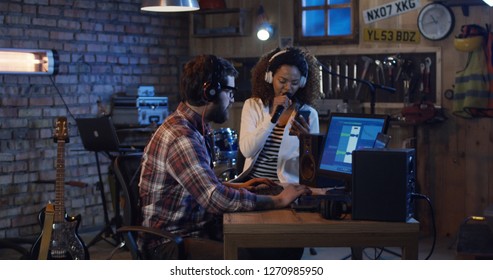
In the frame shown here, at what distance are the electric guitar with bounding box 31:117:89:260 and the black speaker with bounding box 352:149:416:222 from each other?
6.62 feet

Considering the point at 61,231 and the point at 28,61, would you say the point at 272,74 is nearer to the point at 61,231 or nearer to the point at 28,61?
the point at 61,231

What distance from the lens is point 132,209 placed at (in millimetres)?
3219

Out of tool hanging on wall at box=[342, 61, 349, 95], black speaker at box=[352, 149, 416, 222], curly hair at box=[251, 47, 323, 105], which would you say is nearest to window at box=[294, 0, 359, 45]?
tool hanging on wall at box=[342, 61, 349, 95]

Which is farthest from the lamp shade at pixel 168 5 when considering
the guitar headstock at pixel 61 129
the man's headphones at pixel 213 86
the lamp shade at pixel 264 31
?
the man's headphones at pixel 213 86

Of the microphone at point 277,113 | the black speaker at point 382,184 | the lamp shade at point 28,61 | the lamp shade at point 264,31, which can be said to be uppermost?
the lamp shade at point 264,31

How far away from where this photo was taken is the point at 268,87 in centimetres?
417

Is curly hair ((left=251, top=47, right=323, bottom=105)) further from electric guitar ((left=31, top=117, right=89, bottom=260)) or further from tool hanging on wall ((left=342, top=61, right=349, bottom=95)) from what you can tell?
tool hanging on wall ((left=342, top=61, right=349, bottom=95))

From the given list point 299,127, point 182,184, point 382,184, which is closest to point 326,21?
point 299,127

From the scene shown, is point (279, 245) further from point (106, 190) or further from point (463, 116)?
point (106, 190)

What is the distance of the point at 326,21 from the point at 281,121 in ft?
9.00

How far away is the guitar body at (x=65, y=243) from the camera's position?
169 inches

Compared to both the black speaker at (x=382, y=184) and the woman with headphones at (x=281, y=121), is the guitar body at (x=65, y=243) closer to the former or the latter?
the woman with headphones at (x=281, y=121)

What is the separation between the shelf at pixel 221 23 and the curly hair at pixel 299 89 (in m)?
2.47

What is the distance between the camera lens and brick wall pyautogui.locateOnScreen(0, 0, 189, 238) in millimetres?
5750
